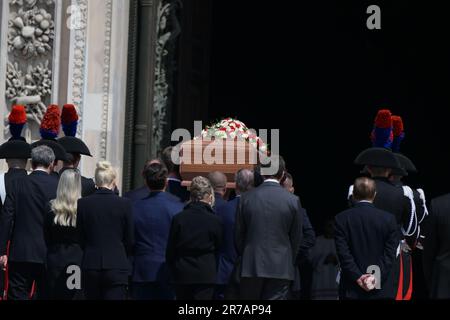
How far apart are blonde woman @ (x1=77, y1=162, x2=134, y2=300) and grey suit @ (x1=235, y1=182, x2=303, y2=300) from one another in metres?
0.98

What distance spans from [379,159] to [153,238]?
84.2 inches

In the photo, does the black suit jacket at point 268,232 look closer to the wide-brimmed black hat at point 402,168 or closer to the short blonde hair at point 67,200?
the wide-brimmed black hat at point 402,168

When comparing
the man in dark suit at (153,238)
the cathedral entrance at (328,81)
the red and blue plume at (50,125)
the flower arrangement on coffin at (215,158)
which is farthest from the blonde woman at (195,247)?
the cathedral entrance at (328,81)

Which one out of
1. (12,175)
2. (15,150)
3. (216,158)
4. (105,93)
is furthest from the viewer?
(105,93)

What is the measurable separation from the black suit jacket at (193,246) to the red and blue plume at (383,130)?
6.53 feet

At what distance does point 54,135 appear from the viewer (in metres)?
14.3

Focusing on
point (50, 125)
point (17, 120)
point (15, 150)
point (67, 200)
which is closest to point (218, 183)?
point (67, 200)

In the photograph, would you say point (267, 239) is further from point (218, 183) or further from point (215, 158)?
point (215, 158)

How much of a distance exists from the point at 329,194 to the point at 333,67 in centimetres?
190

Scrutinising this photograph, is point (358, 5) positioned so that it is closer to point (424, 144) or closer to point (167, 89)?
point (424, 144)

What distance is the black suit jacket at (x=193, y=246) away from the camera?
39.9ft

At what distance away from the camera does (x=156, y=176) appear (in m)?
12.6

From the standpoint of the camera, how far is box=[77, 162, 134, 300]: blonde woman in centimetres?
1227
